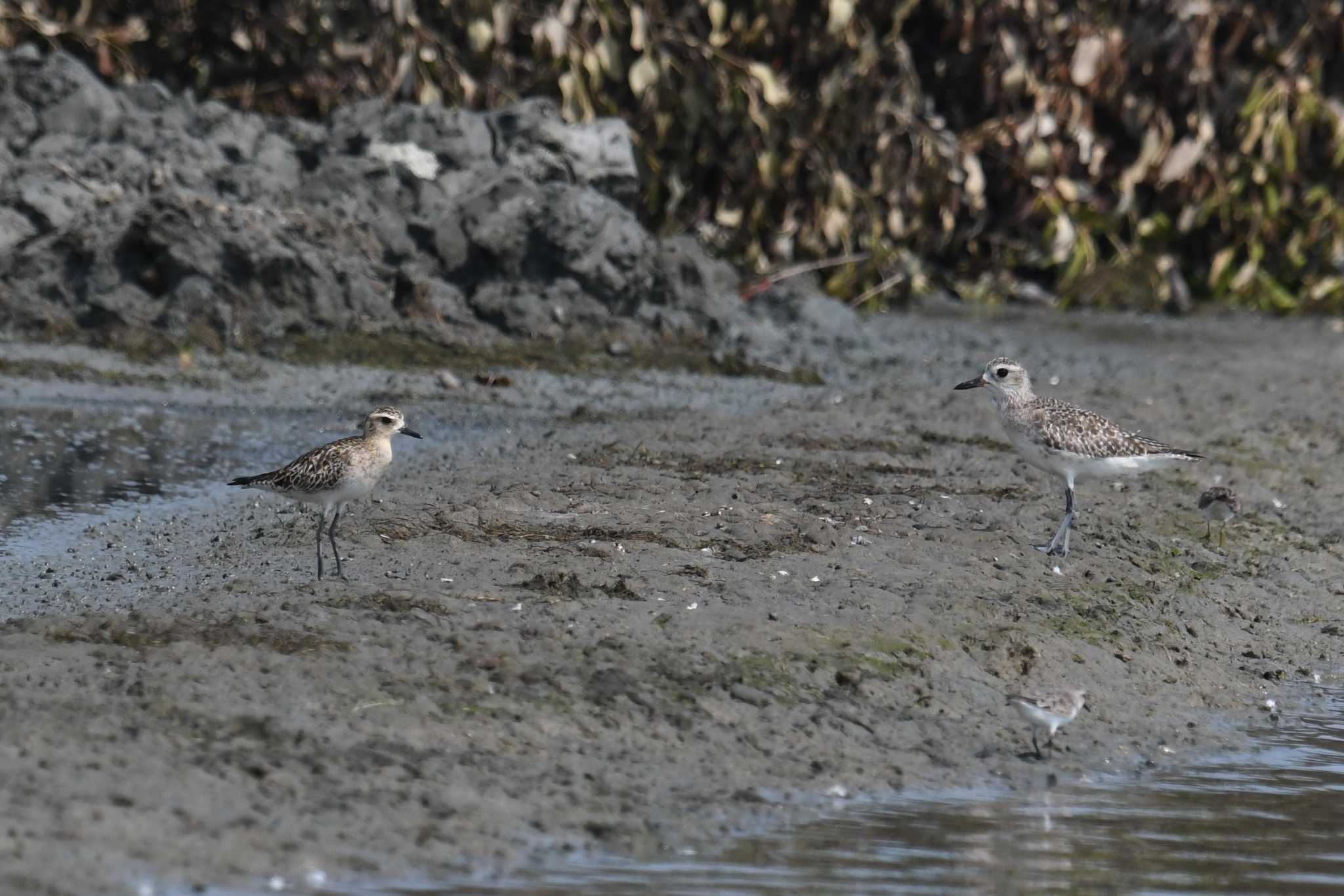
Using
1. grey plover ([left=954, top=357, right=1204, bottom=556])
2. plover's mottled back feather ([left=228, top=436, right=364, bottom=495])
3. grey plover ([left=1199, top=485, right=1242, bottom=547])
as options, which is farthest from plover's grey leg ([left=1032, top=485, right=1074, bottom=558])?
plover's mottled back feather ([left=228, top=436, right=364, bottom=495])

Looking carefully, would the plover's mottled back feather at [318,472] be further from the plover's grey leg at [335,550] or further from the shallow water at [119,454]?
the shallow water at [119,454]

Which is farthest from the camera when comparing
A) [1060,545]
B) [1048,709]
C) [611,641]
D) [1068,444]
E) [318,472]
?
[1068,444]

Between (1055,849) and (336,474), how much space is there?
3449mm

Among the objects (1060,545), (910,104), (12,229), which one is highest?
(910,104)

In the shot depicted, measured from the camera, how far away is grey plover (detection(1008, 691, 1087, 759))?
688 cm

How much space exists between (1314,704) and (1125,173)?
12.6m

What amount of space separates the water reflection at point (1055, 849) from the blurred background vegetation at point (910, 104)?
36.2 ft

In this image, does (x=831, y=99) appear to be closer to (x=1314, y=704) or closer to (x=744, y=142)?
(x=744, y=142)

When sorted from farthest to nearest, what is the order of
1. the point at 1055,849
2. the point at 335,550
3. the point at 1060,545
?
the point at 1060,545 < the point at 335,550 < the point at 1055,849

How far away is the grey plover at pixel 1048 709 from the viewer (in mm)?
6875

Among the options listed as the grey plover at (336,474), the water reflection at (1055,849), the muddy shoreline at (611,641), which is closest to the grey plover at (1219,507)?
the muddy shoreline at (611,641)

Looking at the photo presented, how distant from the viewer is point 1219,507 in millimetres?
9891

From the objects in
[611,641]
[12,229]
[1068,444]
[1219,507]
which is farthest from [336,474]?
[12,229]

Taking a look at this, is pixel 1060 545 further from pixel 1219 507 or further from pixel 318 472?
pixel 318 472
